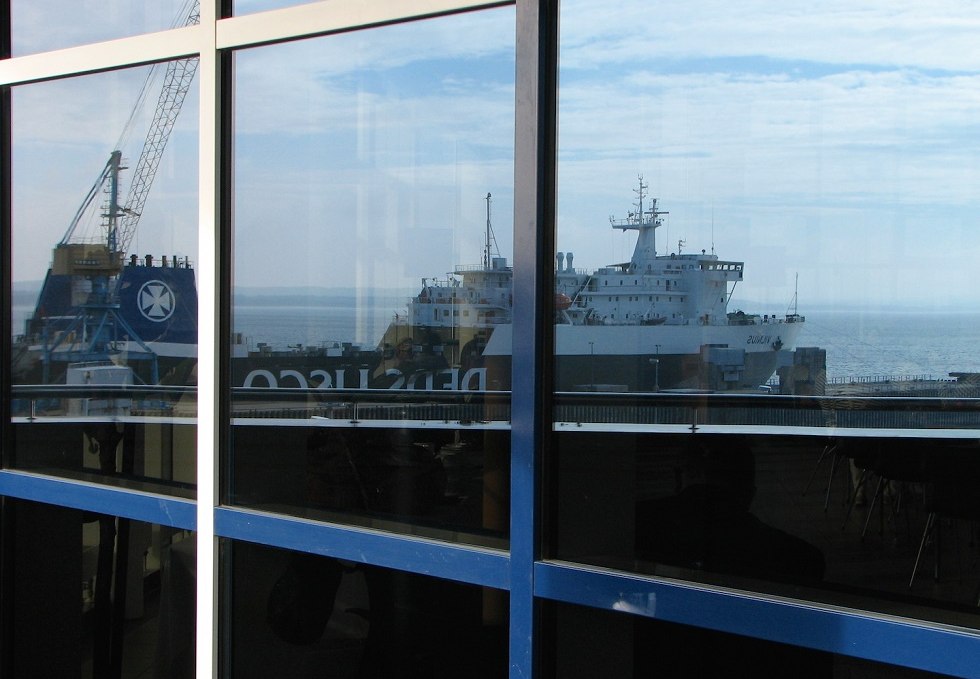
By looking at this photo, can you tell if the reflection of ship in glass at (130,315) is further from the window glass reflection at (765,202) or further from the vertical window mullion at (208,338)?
the window glass reflection at (765,202)

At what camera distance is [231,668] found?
2357 millimetres

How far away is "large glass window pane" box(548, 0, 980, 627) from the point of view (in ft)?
5.11

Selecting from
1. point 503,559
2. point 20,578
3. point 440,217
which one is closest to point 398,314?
point 440,217

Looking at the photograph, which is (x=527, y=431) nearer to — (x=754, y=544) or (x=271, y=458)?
(x=754, y=544)

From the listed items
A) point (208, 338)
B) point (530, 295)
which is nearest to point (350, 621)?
point (208, 338)

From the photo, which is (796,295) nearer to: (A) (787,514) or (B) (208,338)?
(A) (787,514)

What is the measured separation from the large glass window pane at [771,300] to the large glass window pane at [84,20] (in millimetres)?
1190

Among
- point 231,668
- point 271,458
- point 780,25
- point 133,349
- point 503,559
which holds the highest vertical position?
point 780,25

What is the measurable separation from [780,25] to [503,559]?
1168 millimetres

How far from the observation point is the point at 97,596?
9.02 ft

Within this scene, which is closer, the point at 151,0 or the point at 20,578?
the point at 151,0

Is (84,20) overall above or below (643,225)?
above

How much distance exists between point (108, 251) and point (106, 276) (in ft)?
0.25

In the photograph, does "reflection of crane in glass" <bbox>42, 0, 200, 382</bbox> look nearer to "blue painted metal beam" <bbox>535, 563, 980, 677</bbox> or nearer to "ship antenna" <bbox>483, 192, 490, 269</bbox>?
"ship antenna" <bbox>483, 192, 490, 269</bbox>
